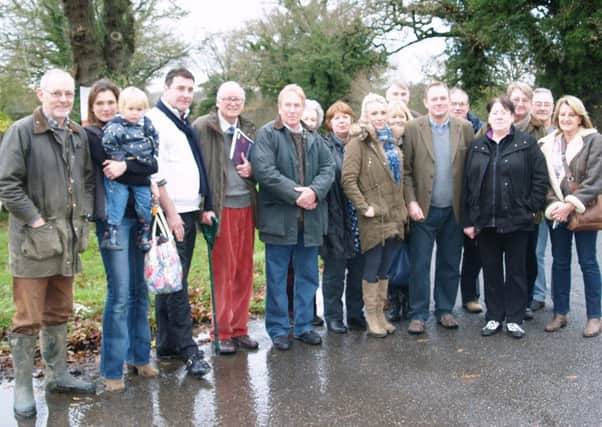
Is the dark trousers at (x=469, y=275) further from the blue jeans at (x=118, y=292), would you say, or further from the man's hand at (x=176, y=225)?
the blue jeans at (x=118, y=292)

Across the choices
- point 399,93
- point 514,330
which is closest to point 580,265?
point 514,330

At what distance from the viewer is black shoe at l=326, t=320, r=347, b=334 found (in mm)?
6148

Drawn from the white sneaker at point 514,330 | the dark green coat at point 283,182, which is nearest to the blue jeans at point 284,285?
the dark green coat at point 283,182

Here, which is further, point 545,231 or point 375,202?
point 545,231

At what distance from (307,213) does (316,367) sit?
1.36 meters

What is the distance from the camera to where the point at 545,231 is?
724cm

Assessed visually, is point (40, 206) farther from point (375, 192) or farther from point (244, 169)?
point (375, 192)

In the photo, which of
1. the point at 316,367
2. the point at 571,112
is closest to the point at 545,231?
the point at 571,112

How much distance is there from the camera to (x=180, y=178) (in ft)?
17.0

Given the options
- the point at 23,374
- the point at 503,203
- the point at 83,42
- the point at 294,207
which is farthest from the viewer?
the point at 83,42

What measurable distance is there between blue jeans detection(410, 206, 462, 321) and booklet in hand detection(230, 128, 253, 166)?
183 centimetres

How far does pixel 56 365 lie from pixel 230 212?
187 cm

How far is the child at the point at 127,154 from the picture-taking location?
4.66 meters

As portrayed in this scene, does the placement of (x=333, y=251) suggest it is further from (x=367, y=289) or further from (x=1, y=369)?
(x=1, y=369)
